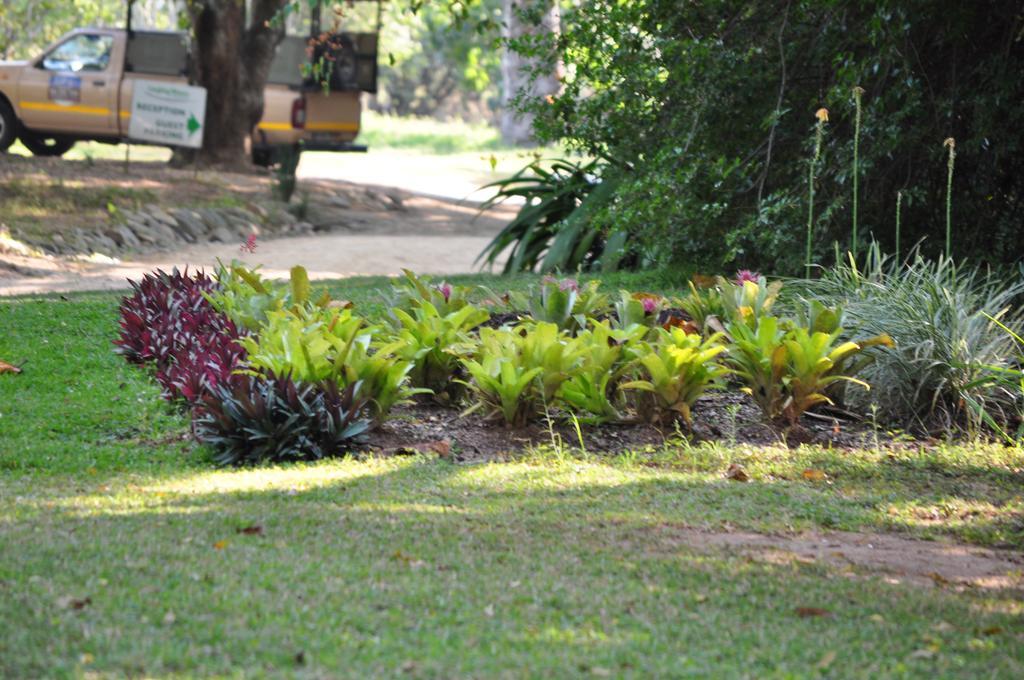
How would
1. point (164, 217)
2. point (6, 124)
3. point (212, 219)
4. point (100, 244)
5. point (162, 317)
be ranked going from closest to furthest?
point (162, 317) < point (100, 244) < point (164, 217) < point (212, 219) < point (6, 124)

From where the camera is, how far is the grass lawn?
3.25m

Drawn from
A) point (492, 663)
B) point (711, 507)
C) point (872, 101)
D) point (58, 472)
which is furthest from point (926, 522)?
point (872, 101)

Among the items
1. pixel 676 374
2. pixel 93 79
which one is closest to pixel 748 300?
pixel 676 374

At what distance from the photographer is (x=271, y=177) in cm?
2105

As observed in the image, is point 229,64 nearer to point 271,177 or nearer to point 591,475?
point 271,177

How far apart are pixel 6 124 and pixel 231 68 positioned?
3950mm

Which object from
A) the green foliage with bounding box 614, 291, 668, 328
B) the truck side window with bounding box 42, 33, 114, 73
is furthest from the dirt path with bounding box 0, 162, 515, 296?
the green foliage with bounding box 614, 291, 668, 328

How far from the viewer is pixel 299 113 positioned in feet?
74.2

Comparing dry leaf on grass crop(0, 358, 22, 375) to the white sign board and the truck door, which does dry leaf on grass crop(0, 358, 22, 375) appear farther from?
the truck door

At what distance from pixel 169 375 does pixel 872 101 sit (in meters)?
5.45

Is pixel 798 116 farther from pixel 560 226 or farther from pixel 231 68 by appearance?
pixel 231 68

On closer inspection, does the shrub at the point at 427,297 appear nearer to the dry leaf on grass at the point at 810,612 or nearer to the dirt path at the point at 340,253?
the dirt path at the point at 340,253

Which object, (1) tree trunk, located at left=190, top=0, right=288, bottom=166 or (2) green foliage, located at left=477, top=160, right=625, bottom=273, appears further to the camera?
(1) tree trunk, located at left=190, top=0, right=288, bottom=166

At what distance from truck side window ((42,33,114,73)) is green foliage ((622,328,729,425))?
16999 mm
